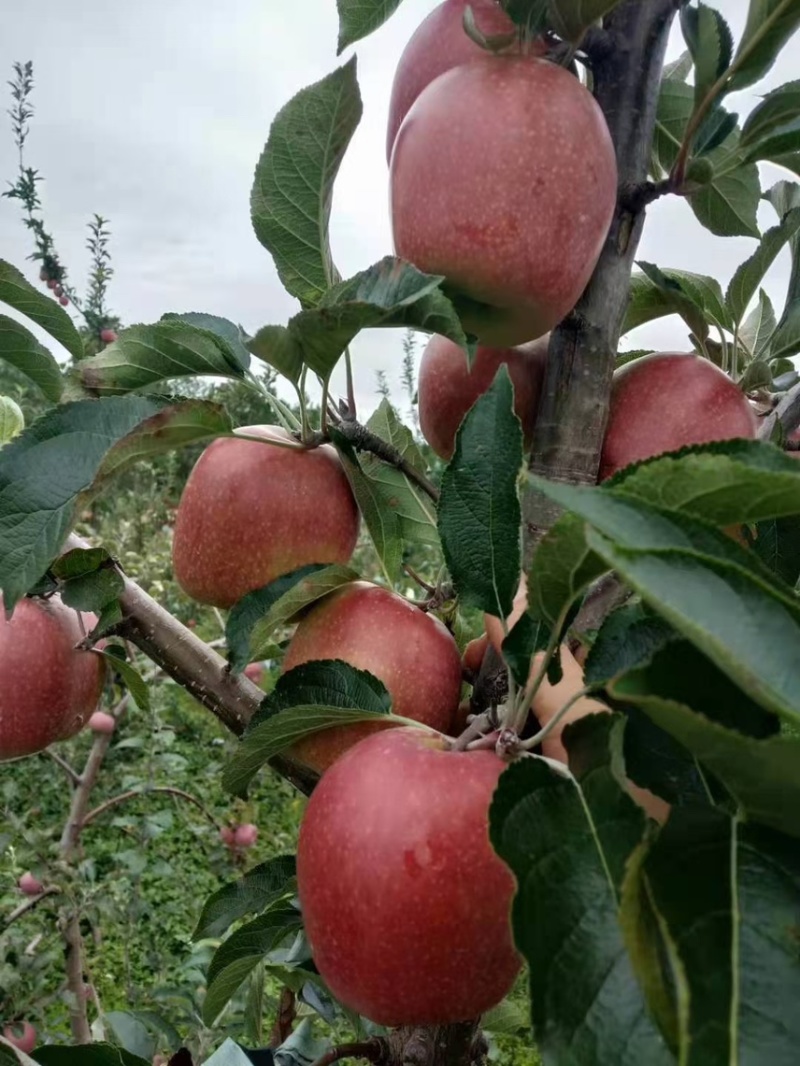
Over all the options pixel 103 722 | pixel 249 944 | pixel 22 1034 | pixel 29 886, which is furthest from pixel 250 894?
pixel 29 886

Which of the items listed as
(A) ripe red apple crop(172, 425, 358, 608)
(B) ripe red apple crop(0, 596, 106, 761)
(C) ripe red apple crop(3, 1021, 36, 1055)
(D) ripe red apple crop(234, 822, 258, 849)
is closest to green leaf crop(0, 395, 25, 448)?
(B) ripe red apple crop(0, 596, 106, 761)

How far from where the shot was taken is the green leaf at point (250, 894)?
0.71 m

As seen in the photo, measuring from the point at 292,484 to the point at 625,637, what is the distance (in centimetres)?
31

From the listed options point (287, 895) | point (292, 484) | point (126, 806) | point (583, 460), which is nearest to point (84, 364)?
point (292, 484)

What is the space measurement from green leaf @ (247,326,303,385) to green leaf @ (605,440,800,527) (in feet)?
0.80

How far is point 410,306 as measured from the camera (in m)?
0.46

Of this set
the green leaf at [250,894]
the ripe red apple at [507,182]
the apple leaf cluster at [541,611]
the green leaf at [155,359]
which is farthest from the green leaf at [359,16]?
the green leaf at [250,894]

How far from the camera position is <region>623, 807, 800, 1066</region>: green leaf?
24 cm

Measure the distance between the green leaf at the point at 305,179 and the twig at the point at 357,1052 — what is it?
1.61 feet

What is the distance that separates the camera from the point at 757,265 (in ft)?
2.35

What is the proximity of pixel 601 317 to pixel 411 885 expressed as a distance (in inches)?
14.0

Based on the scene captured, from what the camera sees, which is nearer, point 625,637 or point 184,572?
point 625,637

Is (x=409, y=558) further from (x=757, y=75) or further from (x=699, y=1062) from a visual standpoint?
(x=699, y=1062)

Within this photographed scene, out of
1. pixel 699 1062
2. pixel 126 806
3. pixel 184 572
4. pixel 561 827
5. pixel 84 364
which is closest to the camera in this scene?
pixel 699 1062
